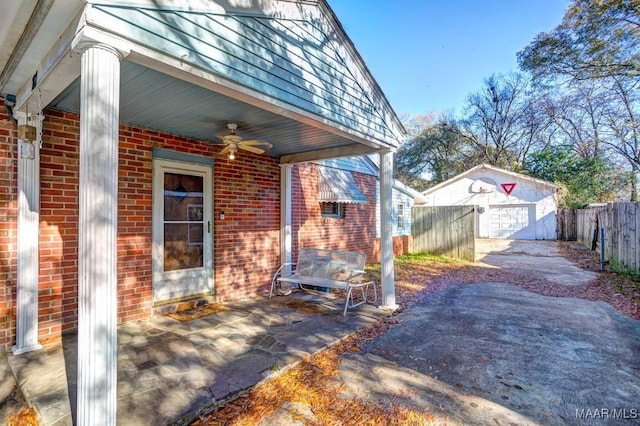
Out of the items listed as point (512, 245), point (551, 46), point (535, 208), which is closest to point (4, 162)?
point (551, 46)

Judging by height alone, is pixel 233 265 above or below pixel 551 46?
below

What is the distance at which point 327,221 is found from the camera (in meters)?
8.46

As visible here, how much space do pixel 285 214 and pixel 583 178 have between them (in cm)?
2168

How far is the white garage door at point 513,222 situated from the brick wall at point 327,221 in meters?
11.5

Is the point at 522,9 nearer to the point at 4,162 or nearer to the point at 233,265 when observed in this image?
the point at 233,265

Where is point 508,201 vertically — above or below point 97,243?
above

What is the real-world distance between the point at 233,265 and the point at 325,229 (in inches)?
123

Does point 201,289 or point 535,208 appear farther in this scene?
point 535,208

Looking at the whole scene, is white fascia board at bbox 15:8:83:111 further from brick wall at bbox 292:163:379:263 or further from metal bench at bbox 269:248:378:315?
brick wall at bbox 292:163:379:263

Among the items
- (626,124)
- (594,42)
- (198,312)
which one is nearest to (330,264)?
(198,312)

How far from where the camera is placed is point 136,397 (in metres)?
2.60

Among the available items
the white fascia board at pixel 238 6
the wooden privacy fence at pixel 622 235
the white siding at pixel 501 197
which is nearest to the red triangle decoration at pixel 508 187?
the white siding at pixel 501 197

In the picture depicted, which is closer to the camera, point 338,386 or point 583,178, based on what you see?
point 338,386

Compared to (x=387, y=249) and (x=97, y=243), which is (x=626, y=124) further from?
(x=97, y=243)
